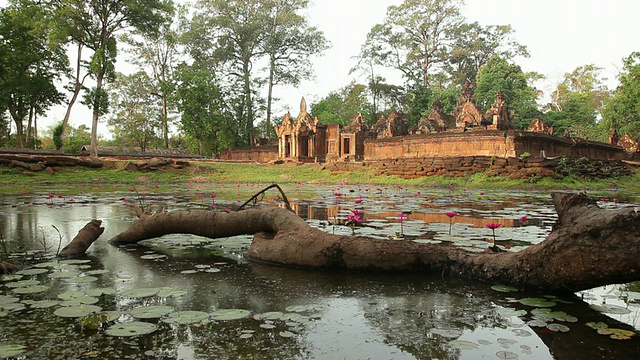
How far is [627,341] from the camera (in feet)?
6.93

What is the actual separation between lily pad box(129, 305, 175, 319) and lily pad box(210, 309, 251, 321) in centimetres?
30

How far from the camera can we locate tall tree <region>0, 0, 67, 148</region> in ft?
94.9

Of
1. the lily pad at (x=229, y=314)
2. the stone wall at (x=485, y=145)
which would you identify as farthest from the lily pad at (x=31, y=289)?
the stone wall at (x=485, y=145)

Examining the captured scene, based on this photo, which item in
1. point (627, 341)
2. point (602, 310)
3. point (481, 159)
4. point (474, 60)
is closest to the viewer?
point (627, 341)

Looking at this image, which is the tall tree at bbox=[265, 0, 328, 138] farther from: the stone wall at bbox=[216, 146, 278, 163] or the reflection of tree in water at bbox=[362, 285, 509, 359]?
the reflection of tree in water at bbox=[362, 285, 509, 359]

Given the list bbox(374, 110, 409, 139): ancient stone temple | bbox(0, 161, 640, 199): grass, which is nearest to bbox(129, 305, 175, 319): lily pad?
bbox(0, 161, 640, 199): grass

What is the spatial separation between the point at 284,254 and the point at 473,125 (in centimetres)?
2385

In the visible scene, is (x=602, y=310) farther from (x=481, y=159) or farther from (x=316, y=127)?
(x=316, y=127)

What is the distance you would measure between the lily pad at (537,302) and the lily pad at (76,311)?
2.84m

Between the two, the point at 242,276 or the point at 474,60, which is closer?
the point at 242,276

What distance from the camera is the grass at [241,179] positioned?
16.4 meters

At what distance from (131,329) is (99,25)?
28.7 metres

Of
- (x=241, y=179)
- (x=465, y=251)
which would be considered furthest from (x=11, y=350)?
(x=241, y=179)

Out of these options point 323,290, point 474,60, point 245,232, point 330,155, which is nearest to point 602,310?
point 323,290
